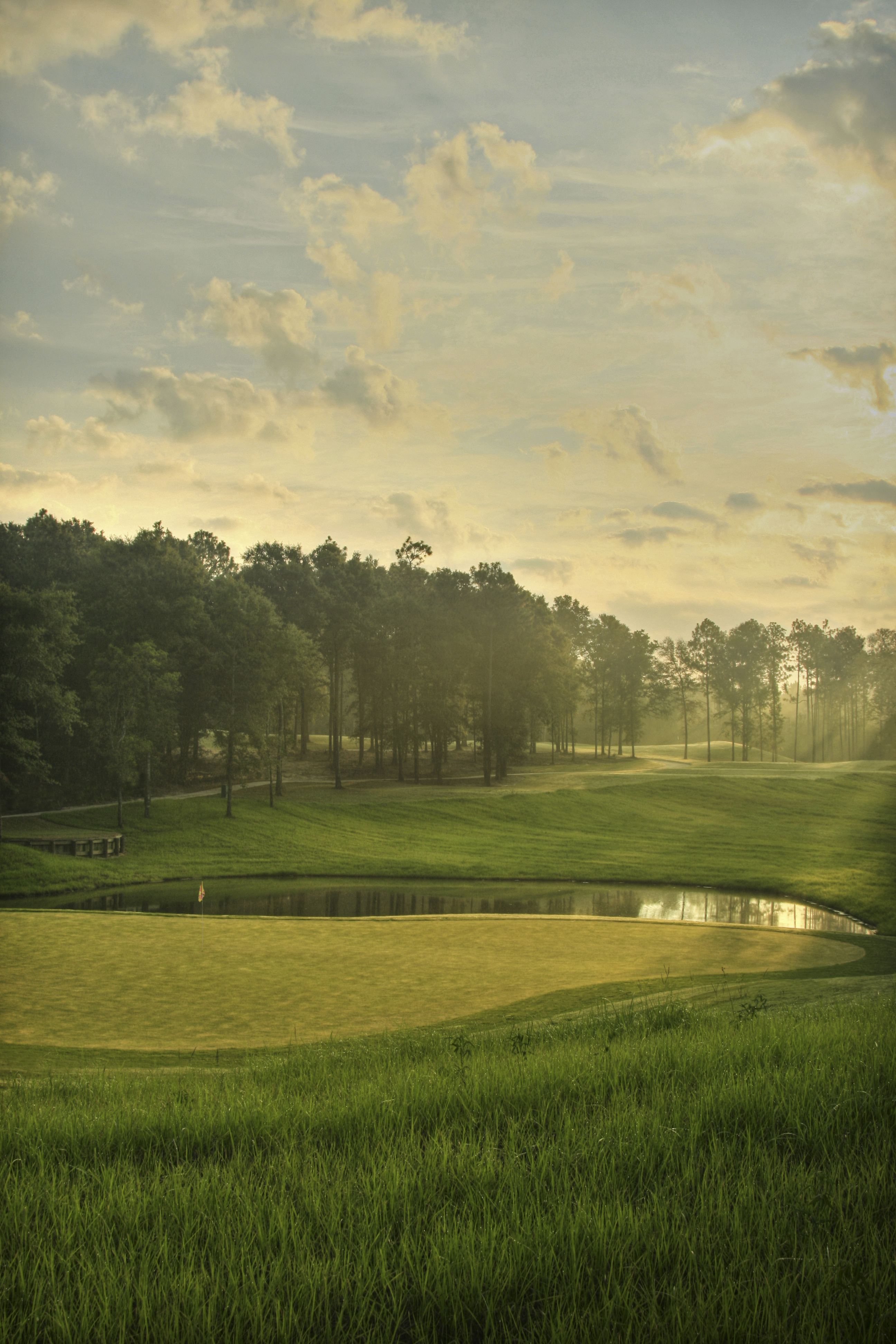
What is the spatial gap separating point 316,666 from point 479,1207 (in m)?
54.7

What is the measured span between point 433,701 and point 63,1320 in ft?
198

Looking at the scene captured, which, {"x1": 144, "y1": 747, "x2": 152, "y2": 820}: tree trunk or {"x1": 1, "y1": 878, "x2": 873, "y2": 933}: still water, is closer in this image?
{"x1": 1, "y1": 878, "x2": 873, "y2": 933}: still water

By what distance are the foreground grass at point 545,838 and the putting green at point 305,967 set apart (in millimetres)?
9315

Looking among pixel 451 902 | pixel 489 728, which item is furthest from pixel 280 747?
pixel 451 902

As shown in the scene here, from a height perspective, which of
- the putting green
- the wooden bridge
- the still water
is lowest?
the still water

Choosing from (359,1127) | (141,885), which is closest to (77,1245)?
(359,1127)

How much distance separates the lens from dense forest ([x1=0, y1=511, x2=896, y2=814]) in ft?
126

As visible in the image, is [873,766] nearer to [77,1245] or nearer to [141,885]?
[141,885]

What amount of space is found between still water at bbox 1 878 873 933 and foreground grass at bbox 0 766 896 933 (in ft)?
3.63

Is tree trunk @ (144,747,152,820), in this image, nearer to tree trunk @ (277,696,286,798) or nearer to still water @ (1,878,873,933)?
tree trunk @ (277,696,286,798)

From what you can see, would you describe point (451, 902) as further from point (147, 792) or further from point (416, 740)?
point (416, 740)

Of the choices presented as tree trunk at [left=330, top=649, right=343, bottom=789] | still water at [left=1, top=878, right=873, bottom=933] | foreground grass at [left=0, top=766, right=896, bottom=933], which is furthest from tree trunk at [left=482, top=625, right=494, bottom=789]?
still water at [left=1, top=878, right=873, bottom=933]

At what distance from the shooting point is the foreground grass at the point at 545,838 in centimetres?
3086

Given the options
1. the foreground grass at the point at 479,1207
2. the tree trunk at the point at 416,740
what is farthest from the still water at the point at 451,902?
the tree trunk at the point at 416,740
